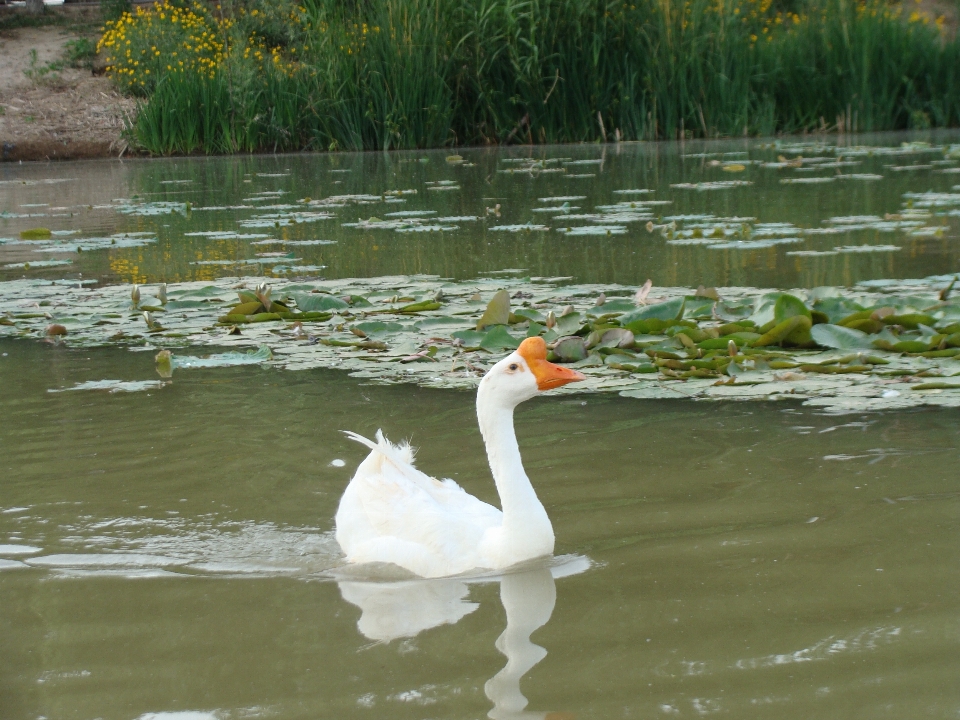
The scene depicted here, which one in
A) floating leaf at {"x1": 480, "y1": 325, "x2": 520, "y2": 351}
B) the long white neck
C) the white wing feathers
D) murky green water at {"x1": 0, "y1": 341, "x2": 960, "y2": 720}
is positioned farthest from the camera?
floating leaf at {"x1": 480, "y1": 325, "x2": 520, "y2": 351}

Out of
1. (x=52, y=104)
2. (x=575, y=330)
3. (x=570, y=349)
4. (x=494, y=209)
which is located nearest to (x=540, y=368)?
(x=570, y=349)

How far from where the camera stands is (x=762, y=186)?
35.4 feet

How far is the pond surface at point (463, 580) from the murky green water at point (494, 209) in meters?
1.09

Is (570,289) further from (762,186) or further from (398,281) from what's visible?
(762,186)

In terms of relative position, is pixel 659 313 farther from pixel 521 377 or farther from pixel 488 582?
pixel 488 582

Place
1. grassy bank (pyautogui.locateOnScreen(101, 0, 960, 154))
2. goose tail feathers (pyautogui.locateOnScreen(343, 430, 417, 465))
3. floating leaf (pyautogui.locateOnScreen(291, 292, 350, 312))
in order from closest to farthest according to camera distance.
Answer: goose tail feathers (pyautogui.locateOnScreen(343, 430, 417, 465)) → floating leaf (pyautogui.locateOnScreen(291, 292, 350, 312)) → grassy bank (pyautogui.locateOnScreen(101, 0, 960, 154))

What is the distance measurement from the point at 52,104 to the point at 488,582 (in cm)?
2081

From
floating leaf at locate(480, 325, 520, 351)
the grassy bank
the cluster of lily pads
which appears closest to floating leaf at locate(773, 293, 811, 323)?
the cluster of lily pads

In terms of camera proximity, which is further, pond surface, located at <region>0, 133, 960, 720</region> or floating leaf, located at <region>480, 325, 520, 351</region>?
floating leaf, located at <region>480, 325, 520, 351</region>

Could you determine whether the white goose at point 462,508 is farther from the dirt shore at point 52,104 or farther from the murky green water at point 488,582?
the dirt shore at point 52,104

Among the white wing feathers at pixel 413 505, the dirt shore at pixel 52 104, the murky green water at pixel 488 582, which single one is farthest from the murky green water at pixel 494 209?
the dirt shore at pixel 52 104

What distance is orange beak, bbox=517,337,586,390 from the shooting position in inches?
133

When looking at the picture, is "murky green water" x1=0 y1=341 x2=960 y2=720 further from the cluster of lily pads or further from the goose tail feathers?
the goose tail feathers

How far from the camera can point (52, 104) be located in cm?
2169
